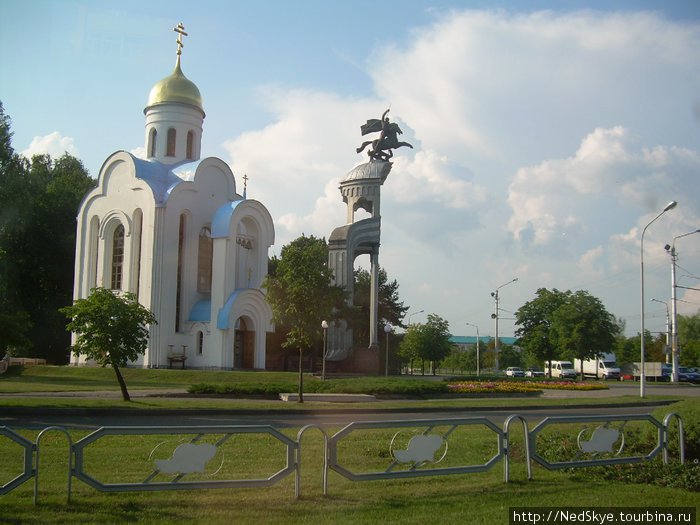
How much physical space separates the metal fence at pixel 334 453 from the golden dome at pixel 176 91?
125 feet

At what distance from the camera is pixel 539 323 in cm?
5431

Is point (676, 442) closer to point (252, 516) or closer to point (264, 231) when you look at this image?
point (252, 516)

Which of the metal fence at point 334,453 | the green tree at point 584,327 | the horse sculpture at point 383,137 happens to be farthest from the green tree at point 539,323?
the metal fence at point 334,453

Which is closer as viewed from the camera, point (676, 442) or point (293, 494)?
point (293, 494)

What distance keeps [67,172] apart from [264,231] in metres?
23.0

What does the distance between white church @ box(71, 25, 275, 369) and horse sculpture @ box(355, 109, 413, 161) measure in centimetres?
802

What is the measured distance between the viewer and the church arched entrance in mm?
43438

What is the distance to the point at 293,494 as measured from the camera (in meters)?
8.57

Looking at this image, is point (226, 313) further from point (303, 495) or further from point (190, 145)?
point (303, 495)

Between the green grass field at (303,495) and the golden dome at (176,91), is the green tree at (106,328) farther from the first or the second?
the golden dome at (176,91)

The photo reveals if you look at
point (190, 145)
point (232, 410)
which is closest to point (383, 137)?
point (190, 145)

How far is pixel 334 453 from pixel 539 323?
47999 mm

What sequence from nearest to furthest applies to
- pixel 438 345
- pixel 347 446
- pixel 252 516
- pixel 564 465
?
pixel 252 516
pixel 564 465
pixel 347 446
pixel 438 345

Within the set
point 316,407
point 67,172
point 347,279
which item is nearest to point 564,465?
point 316,407
